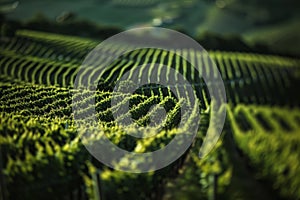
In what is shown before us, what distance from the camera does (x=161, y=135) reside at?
321cm

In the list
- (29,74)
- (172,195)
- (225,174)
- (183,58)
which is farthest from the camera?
(29,74)

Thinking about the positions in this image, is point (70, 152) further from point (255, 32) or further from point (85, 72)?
point (255, 32)

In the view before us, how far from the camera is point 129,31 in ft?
11.6

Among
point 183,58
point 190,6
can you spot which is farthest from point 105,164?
point 190,6

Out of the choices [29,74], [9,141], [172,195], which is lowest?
[172,195]

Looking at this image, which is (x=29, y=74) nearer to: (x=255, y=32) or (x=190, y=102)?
(x=190, y=102)

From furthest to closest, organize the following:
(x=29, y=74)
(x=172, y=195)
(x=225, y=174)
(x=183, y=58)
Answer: (x=29, y=74)
(x=183, y=58)
(x=172, y=195)
(x=225, y=174)

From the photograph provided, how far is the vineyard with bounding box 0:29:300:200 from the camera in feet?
9.66

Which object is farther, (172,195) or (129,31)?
(129,31)

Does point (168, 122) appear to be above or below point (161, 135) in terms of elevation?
above

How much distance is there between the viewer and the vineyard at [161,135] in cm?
294

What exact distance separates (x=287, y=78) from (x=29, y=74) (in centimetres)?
254

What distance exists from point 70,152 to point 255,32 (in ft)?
6.15

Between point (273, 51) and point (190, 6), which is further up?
point (190, 6)
